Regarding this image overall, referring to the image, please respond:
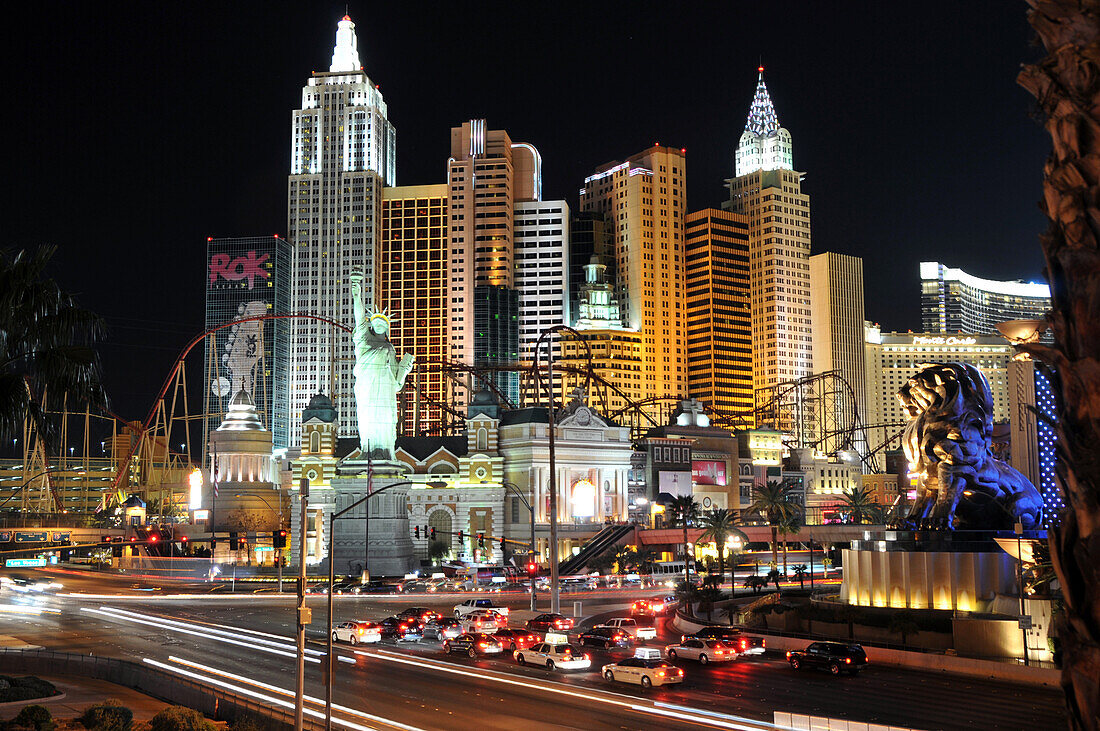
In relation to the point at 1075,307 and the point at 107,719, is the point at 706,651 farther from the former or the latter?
the point at 1075,307

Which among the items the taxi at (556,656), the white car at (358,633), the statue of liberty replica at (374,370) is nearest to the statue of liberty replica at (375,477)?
the statue of liberty replica at (374,370)

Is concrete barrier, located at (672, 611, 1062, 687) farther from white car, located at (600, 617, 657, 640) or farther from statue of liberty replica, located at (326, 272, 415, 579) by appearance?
statue of liberty replica, located at (326, 272, 415, 579)

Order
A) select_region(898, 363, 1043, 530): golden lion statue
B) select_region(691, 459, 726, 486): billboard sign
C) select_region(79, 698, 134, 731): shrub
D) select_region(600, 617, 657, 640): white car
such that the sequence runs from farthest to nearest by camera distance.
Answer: select_region(691, 459, 726, 486): billboard sign
select_region(600, 617, 657, 640): white car
select_region(898, 363, 1043, 530): golden lion statue
select_region(79, 698, 134, 731): shrub

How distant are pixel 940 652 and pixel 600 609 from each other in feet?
102

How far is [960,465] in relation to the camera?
162 ft

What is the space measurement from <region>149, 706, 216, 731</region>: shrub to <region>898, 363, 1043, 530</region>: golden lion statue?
114ft

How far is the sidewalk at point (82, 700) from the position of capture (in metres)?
29.6

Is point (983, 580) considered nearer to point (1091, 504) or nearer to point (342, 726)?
point (342, 726)

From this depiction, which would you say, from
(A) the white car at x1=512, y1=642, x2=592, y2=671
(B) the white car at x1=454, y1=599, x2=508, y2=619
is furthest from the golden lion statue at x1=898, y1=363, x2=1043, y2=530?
(B) the white car at x1=454, y1=599, x2=508, y2=619

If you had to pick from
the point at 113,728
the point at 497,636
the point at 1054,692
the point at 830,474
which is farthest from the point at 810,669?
the point at 830,474

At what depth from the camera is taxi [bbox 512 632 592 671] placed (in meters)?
42.1

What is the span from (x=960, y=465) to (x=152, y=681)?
3560cm

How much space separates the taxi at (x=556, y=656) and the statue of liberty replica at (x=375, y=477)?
191 ft

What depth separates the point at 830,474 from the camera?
18938 cm
